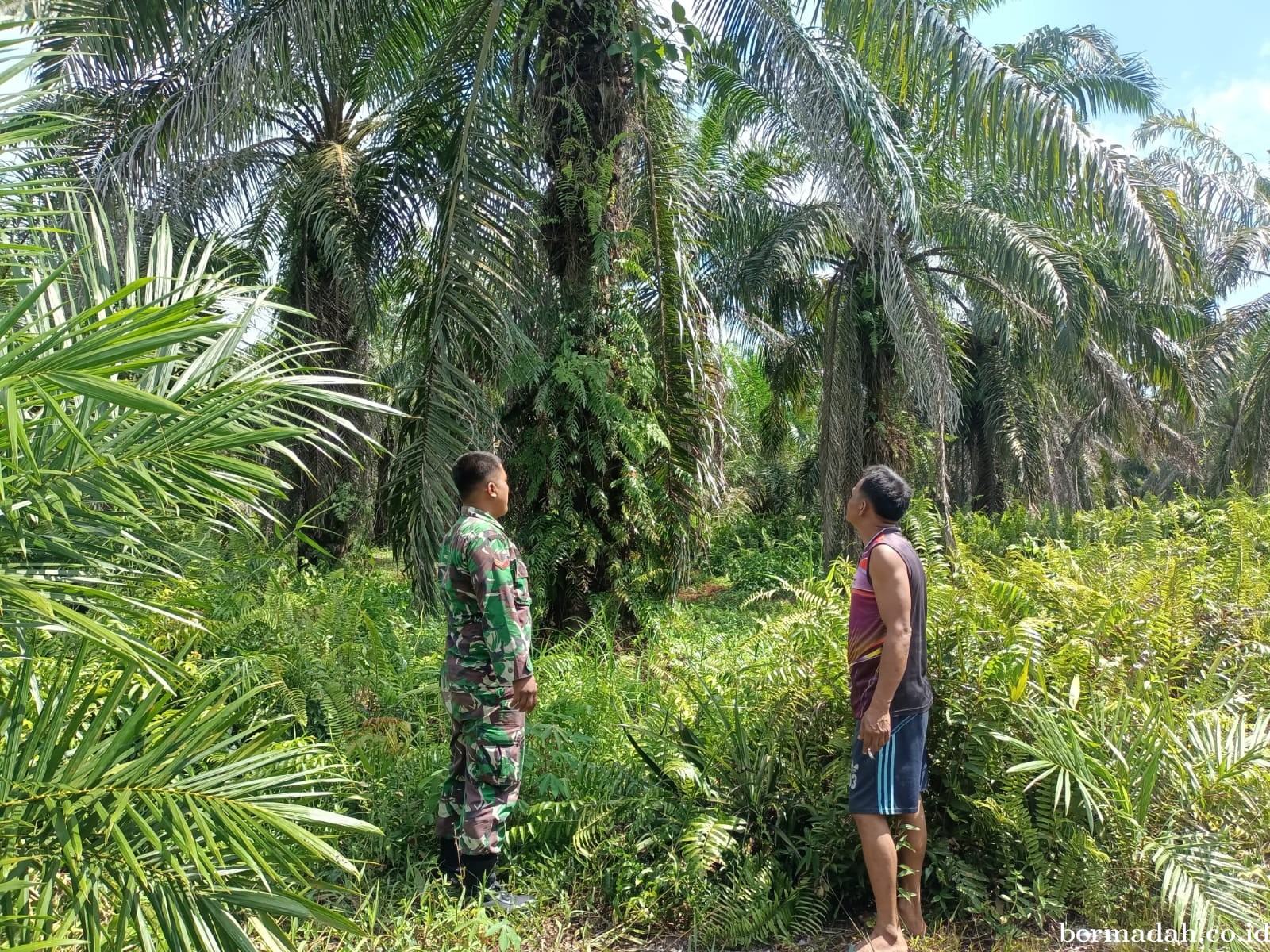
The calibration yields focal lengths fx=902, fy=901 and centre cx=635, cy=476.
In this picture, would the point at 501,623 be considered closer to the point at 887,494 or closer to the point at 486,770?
the point at 486,770

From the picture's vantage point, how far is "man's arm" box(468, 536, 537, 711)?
11.5 ft

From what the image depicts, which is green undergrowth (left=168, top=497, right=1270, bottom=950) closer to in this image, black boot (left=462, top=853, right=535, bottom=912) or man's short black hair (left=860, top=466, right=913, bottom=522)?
black boot (left=462, top=853, right=535, bottom=912)

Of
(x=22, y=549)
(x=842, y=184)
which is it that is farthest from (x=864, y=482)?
(x=842, y=184)

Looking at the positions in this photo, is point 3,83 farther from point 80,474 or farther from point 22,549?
point 22,549

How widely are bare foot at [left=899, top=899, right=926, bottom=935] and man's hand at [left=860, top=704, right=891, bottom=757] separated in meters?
0.61

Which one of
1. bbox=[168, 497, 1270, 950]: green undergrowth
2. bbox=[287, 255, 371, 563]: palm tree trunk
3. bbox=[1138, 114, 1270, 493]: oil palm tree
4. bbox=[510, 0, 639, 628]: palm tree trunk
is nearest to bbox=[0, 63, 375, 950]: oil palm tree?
bbox=[168, 497, 1270, 950]: green undergrowth

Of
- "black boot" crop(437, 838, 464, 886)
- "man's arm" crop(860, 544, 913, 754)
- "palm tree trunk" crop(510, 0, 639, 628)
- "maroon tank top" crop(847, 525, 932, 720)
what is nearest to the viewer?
"man's arm" crop(860, 544, 913, 754)

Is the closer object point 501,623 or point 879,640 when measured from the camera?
point 879,640

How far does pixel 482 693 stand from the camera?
3.54 metres

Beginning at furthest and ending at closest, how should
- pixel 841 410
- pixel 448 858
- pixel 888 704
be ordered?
pixel 841 410 → pixel 448 858 → pixel 888 704

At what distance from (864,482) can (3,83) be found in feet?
8.99

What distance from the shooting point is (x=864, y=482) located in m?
3.36

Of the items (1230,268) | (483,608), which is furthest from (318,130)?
(1230,268)

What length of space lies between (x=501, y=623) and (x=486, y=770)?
0.57 meters
